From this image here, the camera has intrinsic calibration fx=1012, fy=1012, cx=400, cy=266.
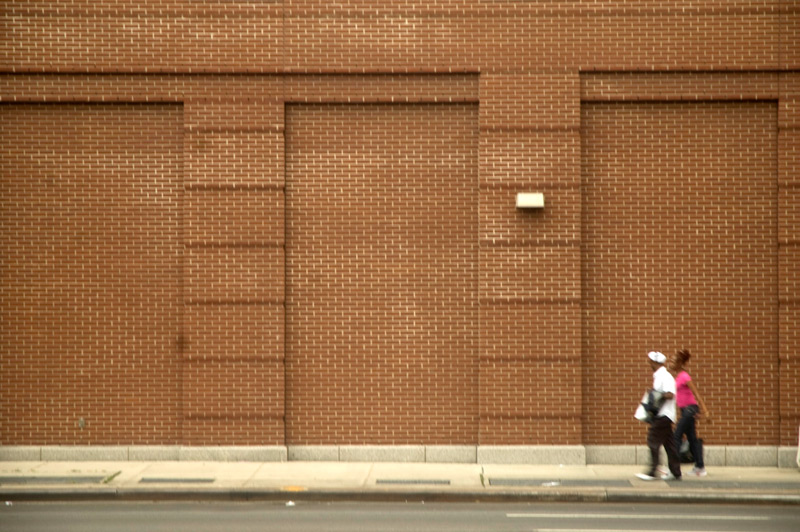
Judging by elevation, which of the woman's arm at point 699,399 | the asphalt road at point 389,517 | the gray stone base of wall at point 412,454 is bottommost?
the asphalt road at point 389,517

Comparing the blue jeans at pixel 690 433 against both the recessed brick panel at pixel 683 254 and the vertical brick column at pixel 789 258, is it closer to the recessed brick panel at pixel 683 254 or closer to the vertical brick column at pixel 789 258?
the recessed brick panel at pixel 683 254

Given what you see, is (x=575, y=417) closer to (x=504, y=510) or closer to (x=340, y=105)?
(x=504, y=510)

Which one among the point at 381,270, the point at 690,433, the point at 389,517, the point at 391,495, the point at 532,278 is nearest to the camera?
the point at 389,517

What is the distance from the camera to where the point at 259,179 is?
570 inches

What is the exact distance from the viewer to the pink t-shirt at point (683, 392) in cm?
A: 1316

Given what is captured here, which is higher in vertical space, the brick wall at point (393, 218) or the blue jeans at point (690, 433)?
the brick wall at point (393, 218)

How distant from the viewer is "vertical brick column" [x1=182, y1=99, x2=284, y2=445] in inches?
567

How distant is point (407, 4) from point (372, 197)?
2.80 meters

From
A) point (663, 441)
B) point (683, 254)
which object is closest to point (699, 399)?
point (663, 441)

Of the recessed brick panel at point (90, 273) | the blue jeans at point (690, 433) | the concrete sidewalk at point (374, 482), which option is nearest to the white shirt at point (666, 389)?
the blue jeans at point (690, 433)

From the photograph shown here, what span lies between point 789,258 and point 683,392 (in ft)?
9.08

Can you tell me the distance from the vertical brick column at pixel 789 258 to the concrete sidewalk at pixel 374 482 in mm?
918

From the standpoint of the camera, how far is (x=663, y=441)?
12.9m

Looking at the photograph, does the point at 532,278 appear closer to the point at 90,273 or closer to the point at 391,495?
the point at 391,495
